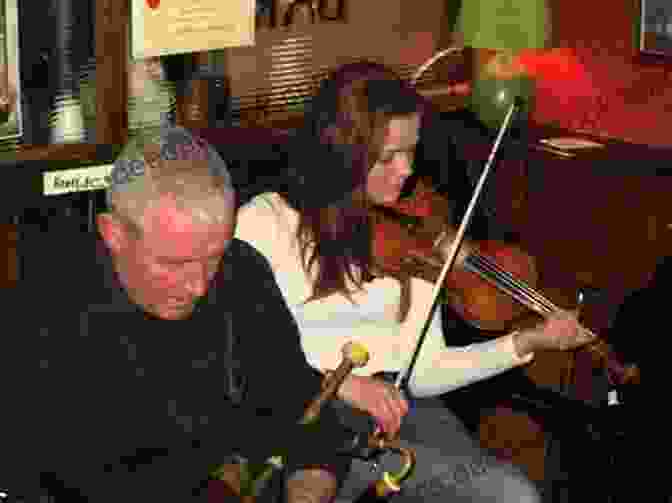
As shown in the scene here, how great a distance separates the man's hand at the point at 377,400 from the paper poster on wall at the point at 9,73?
1.18 m

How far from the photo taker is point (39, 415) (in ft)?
6.95

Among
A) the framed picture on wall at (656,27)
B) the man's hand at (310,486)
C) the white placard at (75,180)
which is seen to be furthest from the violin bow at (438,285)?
the framed picture on wall at (656,27)

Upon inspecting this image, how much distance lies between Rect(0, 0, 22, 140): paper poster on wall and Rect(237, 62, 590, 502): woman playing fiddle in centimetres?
82

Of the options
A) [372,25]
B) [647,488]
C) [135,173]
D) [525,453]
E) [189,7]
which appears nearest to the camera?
[135,173]

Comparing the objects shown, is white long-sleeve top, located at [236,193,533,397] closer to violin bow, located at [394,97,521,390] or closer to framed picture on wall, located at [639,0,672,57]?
Answer: violin bow, located at [394,97,521,390]

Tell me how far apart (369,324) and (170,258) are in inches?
34.0

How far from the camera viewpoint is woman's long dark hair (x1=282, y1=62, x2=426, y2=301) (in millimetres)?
2736

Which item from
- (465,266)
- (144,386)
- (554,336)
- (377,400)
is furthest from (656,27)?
(144,386)

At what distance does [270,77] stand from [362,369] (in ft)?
4.21

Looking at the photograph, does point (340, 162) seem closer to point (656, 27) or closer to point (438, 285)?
point (438, 285)

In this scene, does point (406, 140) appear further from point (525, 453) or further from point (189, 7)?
point (525, 453)

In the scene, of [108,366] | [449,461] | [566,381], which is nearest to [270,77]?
[566,381]

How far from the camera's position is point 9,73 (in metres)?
3.30

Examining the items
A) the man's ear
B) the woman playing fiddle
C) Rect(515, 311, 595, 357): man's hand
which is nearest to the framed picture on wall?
Rect(515, 311, 595, 357): man's hand
